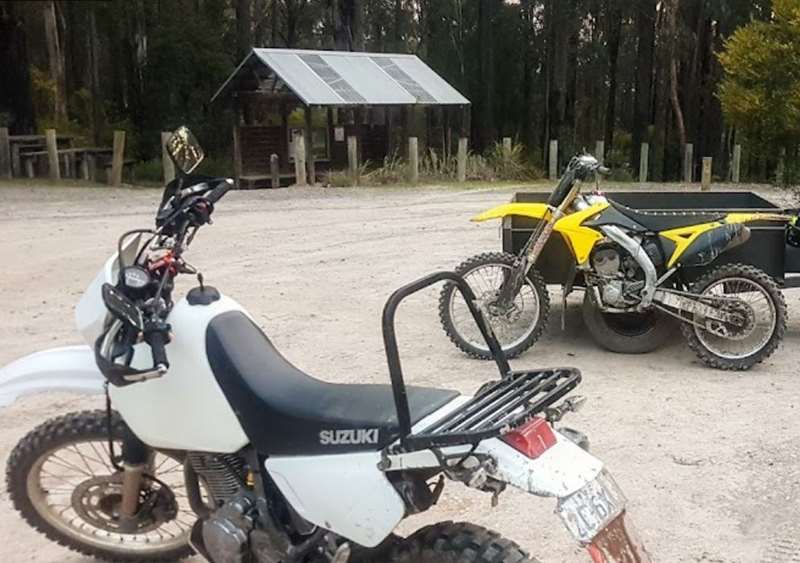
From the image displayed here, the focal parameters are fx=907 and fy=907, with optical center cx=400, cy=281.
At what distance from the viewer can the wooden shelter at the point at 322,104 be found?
743 inches

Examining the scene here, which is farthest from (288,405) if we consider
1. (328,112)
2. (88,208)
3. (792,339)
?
(328,112)

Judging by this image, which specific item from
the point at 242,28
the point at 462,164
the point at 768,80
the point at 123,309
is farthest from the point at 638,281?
the point at 242,28

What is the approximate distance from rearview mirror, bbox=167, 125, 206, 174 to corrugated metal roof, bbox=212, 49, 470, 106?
15405 mm

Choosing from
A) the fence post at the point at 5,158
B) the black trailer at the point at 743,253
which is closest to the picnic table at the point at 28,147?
the fence post at the point at 5,158

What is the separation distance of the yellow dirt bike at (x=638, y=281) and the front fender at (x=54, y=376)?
3.06m

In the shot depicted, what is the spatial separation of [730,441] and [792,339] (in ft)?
6.75

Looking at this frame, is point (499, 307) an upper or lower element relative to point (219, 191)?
lower

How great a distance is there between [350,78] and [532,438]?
18.0 m

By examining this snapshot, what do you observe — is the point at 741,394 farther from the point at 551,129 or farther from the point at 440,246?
the point at 551,129

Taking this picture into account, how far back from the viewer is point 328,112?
68.4 feet

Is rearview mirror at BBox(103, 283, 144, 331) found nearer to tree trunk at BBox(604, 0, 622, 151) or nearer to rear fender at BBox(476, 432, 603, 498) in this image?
rear fender at BBox(476, 432, 603, 498)

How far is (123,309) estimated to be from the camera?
2.32 metres

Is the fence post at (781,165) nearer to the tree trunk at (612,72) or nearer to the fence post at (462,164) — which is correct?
the fence post at (462,164)

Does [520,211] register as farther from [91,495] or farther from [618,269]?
[91,495]
